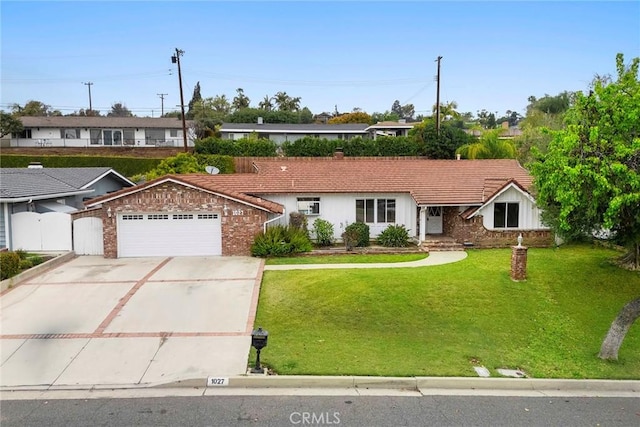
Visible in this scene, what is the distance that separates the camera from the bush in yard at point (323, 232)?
21734 mm

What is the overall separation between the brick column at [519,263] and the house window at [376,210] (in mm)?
7874

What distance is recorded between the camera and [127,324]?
12148mm

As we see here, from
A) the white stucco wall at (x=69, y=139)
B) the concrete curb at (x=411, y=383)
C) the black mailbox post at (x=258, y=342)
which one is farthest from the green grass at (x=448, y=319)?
the white stucco wall at (x=69, y=139)

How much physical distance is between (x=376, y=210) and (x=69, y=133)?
133 ft

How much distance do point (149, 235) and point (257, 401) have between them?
43.6 ft

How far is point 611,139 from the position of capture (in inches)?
427

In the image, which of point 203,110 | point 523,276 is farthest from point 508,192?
point 203,110

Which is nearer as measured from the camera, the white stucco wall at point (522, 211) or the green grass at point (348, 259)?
the green grass at point (348, 259)

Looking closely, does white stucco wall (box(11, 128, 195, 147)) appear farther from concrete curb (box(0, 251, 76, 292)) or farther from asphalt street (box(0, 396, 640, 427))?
asphalt street (box(0, 396, 640, 427))

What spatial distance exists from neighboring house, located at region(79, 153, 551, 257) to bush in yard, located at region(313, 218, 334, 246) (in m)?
0.66

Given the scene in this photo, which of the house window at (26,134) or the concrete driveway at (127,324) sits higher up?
the house window at (26,134)

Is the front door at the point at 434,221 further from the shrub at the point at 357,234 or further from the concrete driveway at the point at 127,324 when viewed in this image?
the concrete driveway at the point at 127,324

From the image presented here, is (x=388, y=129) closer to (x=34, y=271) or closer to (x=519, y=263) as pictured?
(x=519, y=263)
